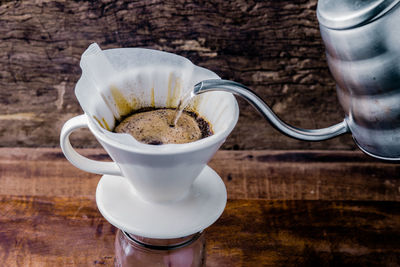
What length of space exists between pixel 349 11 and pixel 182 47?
20.6 inches

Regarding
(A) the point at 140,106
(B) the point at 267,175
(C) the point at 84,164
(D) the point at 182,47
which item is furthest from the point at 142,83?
(B) the point at 267,175

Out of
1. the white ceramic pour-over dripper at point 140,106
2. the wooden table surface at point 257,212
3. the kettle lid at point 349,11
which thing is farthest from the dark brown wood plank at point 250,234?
the kettle lid at point 349,11

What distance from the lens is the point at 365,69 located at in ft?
1.85

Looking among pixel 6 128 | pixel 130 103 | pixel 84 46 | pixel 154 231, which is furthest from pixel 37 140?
pixel 154 231

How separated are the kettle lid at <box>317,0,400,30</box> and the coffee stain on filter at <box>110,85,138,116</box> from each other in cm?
33

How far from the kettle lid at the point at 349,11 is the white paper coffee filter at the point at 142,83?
0.18 meters

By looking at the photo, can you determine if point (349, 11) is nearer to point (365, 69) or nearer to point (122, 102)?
point (365, 69)

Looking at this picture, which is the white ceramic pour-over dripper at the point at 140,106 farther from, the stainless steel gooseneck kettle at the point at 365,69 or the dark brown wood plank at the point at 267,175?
the dark brown wood plank at the point at 267,175

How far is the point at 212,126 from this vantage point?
0.70 meters

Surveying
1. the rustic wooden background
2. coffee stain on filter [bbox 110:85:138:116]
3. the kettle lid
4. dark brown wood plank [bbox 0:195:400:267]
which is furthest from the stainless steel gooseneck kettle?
the rustic wooden background

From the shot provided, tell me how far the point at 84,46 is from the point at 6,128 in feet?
1.04

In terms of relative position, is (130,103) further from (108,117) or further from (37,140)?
(37,140)

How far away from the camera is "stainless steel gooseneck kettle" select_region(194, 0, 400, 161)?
52cm

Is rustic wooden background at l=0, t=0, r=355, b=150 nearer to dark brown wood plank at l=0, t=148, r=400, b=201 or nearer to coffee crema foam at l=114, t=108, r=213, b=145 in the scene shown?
dark brown wood plank at l=0, t=148, r=400, b=201
